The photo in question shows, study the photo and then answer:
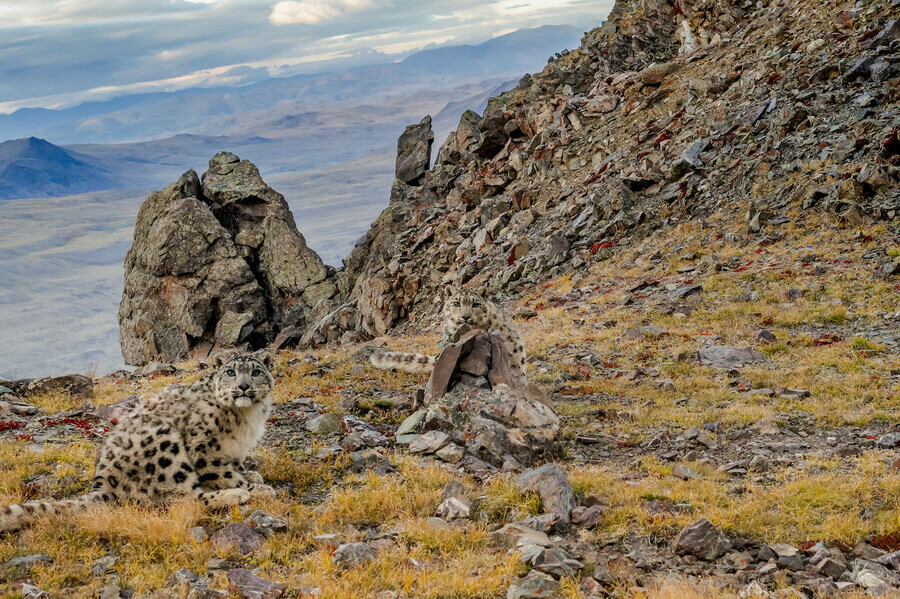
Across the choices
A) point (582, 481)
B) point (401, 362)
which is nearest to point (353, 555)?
point (582, 481)

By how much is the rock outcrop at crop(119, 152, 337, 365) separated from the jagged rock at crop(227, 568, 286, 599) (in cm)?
5881

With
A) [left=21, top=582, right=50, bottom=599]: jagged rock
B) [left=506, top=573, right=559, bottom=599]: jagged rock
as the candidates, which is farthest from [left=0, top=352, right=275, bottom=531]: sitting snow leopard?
[left=506, top=573, right=559, bottom=599]: jagged rock

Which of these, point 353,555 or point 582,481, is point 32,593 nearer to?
point 353,555

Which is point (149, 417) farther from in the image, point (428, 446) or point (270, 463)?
point (428, 446)

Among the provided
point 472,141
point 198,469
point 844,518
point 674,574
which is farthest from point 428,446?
point 472,141

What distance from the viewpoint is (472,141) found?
2421 inches

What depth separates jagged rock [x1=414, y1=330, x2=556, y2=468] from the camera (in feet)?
41.7

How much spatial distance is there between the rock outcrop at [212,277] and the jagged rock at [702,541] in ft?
195

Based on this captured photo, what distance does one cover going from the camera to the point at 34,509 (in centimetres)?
941

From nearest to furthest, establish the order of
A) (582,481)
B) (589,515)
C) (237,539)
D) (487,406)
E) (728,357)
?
1. (237,539)
2. (589,515)
3. (582,481)
4. (487,406)
5. (728,357)

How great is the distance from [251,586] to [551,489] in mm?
4481

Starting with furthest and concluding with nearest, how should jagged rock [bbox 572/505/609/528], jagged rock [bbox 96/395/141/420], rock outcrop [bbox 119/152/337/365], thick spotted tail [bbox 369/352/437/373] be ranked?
rock outcrop [bbox 119/152/337/365], thick spotted tail [bbox 369/352/437/373], jagged rock [bbox 96/395/141/420], jagged rock [bbox 572/505/609/528]

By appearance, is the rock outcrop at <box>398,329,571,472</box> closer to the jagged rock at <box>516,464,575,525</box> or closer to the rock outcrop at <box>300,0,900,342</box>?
the jagged rock at <box>516,464,575,525</box>

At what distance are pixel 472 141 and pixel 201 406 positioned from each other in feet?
175
